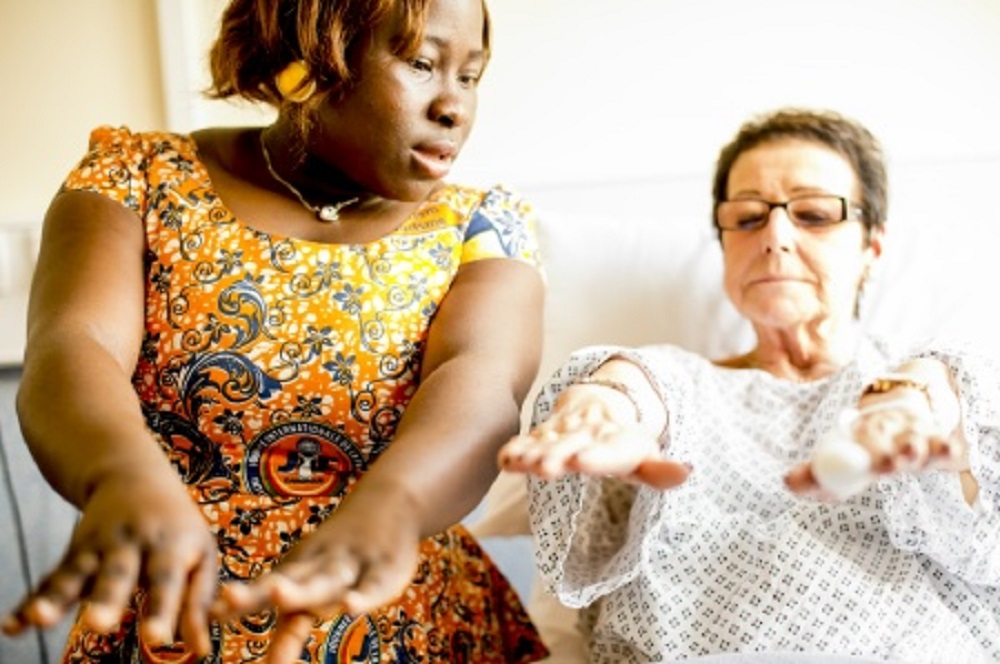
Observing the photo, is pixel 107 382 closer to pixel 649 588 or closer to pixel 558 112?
pixel 649 588

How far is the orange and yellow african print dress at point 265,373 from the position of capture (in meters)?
0.91

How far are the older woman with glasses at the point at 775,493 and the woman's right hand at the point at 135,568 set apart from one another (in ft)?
0.68

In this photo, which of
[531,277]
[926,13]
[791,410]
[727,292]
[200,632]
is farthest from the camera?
[926,13]

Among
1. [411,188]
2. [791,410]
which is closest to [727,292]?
[791,410]

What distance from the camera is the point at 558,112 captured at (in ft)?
5.22

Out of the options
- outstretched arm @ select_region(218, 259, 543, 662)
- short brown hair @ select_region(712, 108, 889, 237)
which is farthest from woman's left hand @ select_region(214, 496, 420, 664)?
short brown hair @ select_region(712, 108, 889, 237)

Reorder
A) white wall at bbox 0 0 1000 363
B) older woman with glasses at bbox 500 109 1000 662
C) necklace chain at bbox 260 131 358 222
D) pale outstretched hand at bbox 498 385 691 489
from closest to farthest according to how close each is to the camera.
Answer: pale outstretched hand at bbox 498 385 691 489 < older woman with glasses at bbox 500 109 1000 662 < necklace chain at bbox 260 131 358 222 < white wall at bbox 0 0 1000 363

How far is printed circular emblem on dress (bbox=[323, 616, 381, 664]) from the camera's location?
0.90 metres

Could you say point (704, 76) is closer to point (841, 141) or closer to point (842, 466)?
point (841, 141)

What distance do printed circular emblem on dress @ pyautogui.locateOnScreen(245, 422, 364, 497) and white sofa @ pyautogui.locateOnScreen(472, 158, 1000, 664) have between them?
1.39 ft

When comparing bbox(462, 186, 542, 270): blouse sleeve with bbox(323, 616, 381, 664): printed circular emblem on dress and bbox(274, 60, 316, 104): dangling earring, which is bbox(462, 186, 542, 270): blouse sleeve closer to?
bbox(274, 60, 316, 104): dangling earring

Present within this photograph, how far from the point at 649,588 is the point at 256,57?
1.90 ft

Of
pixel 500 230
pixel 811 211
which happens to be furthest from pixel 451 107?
pixel 811 211

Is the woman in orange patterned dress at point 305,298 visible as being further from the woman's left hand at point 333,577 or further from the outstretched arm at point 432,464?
the woman's left hand at point 333,577
